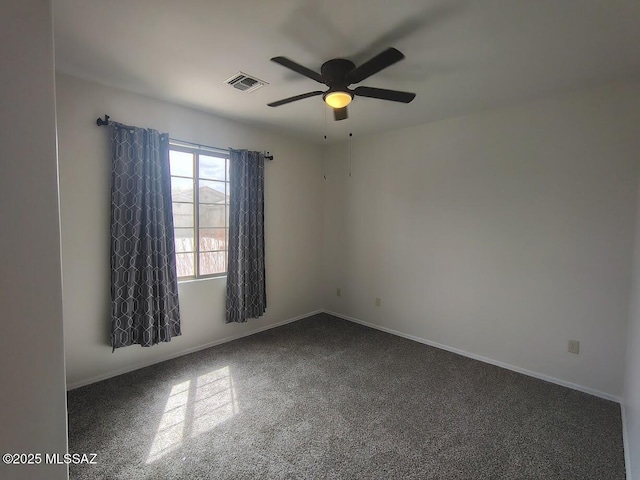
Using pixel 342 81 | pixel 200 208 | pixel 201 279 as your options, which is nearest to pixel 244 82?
pixel 342 81

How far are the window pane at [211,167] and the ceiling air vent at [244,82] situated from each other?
3.37 ft

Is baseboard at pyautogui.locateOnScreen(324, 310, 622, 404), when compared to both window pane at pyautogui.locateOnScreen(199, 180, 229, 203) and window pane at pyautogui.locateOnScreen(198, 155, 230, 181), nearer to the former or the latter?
window pane at pyautogui.locateOnScreen(199, 180, 229, 203)

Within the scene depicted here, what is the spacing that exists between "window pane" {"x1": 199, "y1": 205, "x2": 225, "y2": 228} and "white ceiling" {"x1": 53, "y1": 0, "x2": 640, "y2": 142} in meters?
1.16

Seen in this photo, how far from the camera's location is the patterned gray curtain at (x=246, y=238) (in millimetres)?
3482

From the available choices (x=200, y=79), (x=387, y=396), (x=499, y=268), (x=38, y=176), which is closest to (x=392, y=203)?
(x=499, y=268)

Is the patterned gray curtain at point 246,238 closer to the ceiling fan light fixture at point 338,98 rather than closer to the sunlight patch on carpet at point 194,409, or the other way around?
the sunlight patch on carpet at point 194,409

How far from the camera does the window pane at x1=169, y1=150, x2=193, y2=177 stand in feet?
10.1

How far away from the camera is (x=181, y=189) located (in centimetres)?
316

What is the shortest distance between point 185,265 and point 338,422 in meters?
2.20

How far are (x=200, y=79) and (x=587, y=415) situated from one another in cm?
405

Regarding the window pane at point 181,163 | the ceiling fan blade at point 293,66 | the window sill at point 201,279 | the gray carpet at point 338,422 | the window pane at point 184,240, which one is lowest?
the gray carpet at point 338,422

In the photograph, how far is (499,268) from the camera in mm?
3002

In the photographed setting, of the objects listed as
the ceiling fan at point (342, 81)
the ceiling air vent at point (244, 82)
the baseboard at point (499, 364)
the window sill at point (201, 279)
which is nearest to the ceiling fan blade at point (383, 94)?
the ceiling fan at point (342, 81)

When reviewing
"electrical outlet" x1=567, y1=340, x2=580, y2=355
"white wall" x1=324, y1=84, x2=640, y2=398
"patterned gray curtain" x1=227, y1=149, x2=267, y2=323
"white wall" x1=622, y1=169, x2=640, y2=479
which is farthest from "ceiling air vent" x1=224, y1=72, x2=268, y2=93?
"electrical outlet" x1=567, y1=340, x2=580, y2=355
